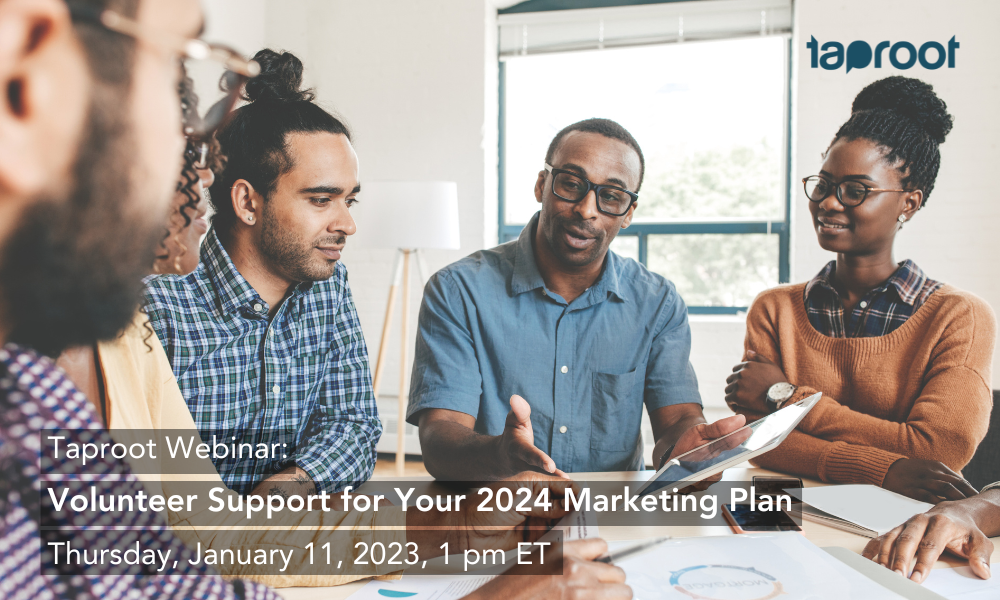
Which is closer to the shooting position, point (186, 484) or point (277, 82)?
point (186, 484)

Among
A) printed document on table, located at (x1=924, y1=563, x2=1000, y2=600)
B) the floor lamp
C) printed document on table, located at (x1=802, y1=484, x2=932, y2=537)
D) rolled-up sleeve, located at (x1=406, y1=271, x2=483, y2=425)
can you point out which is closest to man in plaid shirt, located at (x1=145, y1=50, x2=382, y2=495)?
rolled-up sleeve, located at (x1=406, y1=271, x2=483, y2=425)

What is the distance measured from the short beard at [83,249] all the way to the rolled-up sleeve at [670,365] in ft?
4.57

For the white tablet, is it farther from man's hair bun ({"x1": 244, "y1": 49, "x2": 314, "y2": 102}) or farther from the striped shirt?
man's hair bun ({"x1": 244, "y1": 49, "x2": 314, "y2": 102})

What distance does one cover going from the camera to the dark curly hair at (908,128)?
1.61m

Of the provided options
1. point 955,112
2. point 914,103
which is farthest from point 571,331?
point 955,112

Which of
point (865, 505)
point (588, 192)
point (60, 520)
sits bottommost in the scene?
point (865, 505)

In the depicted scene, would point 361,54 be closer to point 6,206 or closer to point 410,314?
point 410,314

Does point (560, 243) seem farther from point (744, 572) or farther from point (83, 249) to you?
point (83, 249)

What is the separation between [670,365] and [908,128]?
87 centimetres

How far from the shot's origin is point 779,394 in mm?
1485

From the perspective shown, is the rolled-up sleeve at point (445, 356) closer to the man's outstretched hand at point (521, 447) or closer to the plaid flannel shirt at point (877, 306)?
the man's outstretched hand at point (521, 447)

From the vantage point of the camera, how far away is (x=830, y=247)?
1639 mm

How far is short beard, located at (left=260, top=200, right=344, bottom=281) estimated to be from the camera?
1.43m

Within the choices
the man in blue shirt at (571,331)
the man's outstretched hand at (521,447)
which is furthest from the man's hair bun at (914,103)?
the man's outstretched hand at (521,447)
